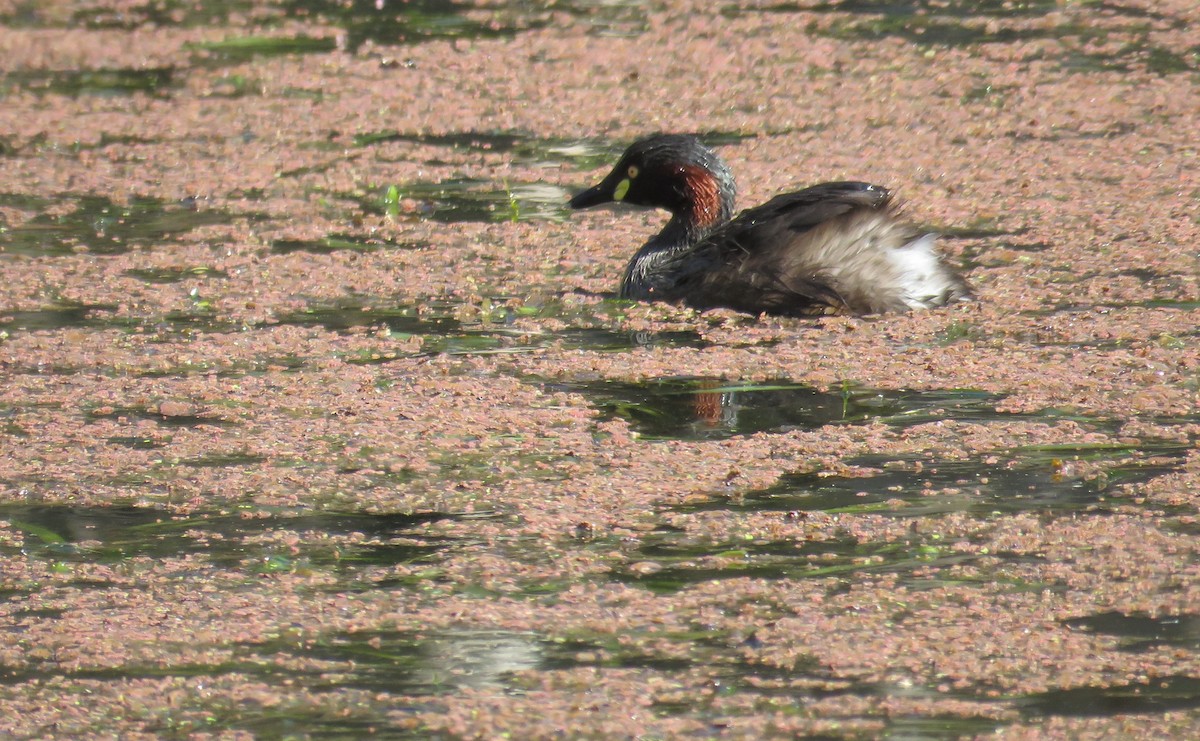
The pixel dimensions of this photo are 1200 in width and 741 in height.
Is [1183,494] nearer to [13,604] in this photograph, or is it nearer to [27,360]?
[13,604]

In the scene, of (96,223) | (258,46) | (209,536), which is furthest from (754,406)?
(258,46)

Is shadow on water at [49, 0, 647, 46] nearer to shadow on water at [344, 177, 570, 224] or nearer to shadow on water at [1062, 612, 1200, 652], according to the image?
shadow on water at [344, 177, 570, 224]

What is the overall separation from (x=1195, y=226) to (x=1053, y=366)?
2084 mm

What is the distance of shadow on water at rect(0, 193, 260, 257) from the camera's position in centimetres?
832

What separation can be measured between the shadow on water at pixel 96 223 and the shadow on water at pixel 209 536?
3.33 meters

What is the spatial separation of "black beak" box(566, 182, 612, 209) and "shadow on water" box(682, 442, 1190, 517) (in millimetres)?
3214

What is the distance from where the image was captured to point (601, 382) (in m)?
6.23

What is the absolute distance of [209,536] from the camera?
193 inches

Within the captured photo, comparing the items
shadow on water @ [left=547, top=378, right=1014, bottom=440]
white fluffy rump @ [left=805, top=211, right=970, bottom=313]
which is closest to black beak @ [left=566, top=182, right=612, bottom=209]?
white fluffy rump @ [left=805, top=211, right=970, bottom=313]

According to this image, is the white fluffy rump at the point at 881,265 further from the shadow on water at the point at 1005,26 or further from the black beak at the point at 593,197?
the shadow on water at the point at 1005,26

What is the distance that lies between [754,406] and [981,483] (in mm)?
1023

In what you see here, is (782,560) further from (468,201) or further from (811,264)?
(468,201)

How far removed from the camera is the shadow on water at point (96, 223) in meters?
8.32

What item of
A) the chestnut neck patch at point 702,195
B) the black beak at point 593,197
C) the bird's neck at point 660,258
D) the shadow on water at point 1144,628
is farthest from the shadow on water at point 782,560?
the black beak at point 593,197
